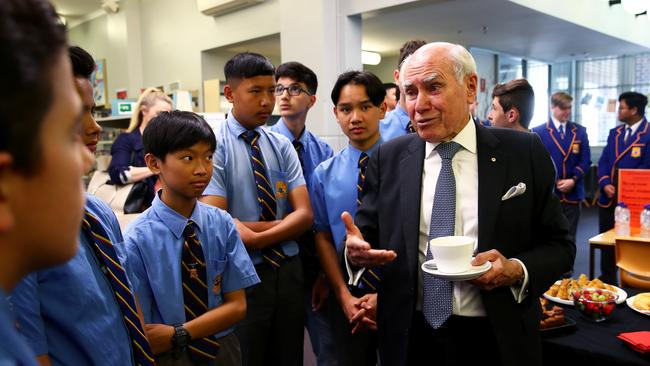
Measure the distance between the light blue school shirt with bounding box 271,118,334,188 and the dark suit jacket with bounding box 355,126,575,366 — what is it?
1151 mm

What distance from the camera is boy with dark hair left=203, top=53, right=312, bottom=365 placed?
2.01 metres

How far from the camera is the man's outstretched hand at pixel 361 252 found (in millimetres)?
1409

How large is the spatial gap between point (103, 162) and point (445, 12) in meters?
5.01

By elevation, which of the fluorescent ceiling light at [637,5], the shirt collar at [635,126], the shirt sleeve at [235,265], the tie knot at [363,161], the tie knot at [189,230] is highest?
the fluorescent ceiling light at [637,5]

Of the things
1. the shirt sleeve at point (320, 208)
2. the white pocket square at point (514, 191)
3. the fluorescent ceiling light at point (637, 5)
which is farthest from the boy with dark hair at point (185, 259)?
the fluorescent ceiling light at point (637, 5)

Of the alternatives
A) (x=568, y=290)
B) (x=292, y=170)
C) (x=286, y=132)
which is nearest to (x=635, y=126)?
(x=568, y=290)

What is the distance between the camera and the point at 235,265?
1673mm

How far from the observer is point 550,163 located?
59.4 inches

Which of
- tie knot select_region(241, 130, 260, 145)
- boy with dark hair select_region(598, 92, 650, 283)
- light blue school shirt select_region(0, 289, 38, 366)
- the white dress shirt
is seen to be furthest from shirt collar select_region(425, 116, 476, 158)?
boy with dark hair select_region(598, 92, 650, 283)

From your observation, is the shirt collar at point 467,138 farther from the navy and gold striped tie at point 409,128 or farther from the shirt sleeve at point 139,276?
the navy and gold striped tie at point 409,128

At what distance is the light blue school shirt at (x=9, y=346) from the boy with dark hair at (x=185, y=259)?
0.91 metres

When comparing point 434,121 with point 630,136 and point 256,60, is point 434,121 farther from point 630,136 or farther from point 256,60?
point 630,136

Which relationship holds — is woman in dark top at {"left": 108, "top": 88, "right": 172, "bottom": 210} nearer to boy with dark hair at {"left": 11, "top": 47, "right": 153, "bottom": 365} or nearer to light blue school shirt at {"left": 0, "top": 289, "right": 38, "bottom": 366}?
boy with dark hair at {"left": 11, "top": 47, "right": 153, "bottom": 365}

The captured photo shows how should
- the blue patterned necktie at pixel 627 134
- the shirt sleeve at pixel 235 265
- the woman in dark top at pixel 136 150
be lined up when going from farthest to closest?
the blue patterned necktie at pixel 627 134, the woman in dark top at pixel 136 150, the shirt sleeve at pixel 235 265
